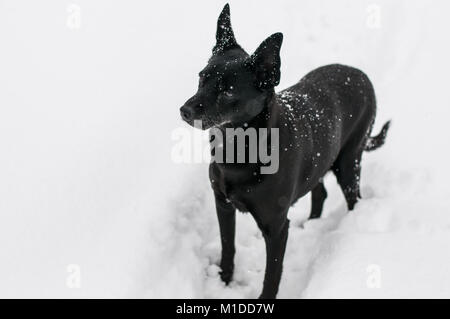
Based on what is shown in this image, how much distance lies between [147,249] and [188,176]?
82cm

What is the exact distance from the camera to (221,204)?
2.89 meters

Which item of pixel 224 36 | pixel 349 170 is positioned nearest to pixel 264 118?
pixel 224 36

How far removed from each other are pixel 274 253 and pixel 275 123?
0.83 meters

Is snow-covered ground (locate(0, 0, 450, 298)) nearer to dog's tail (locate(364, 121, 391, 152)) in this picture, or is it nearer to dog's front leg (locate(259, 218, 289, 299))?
dog's front leg (locate(259, 218, 289, 299))

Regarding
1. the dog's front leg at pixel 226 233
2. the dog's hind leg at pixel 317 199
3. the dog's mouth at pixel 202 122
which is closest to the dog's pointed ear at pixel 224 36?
the dog's mouth at pixel 202 122

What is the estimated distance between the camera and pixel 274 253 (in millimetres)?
2848

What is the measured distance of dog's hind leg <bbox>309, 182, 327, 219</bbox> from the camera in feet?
11.9

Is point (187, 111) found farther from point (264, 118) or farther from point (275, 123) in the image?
point (275, 123)

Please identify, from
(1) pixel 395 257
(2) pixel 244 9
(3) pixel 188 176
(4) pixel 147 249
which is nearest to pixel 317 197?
(1) pixel 395 257

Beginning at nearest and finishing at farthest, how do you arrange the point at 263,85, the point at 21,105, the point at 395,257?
1. the point at 263,85
2. the point at 395,257
3. the point at 21,105

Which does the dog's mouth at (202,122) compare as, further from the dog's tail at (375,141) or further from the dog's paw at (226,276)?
the dog's tail at (375,141)

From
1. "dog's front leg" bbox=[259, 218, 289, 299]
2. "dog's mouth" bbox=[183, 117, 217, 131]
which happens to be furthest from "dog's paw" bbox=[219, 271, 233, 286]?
"dog's mouth" bbox=[183, 117, 217, 131]

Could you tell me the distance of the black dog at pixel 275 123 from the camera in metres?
2.31
